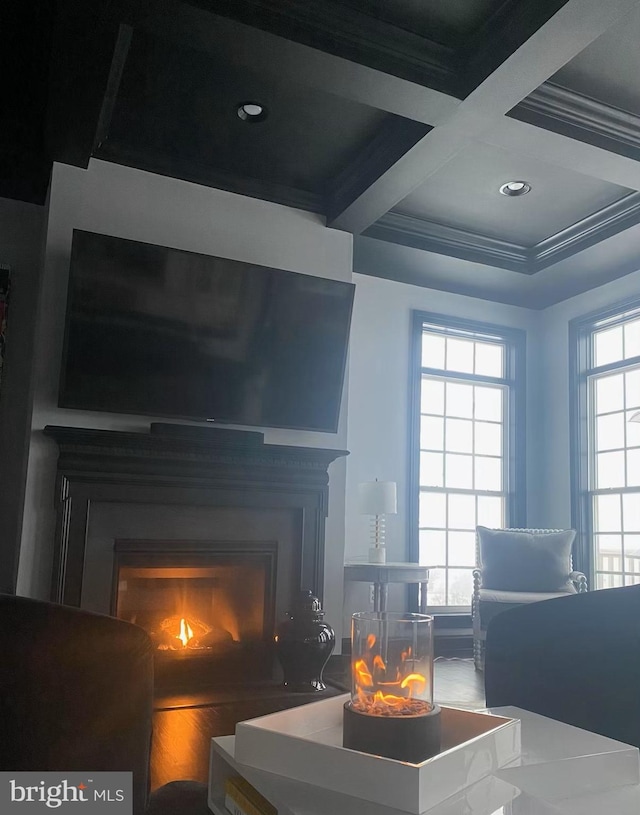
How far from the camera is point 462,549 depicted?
577cm

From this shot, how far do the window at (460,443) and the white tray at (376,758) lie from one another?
4441 mm

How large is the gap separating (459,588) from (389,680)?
4.88 m

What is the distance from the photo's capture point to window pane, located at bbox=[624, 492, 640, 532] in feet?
17.4

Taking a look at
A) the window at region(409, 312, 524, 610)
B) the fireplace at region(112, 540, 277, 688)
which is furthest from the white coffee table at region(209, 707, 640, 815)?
the window at region(409, 312, 524, 610)

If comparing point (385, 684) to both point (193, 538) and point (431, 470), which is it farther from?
point (431, 470)

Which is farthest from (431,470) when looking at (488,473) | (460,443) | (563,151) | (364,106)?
(364,106)

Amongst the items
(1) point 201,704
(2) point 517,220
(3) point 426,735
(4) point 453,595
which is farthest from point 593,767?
(4) point 453,595

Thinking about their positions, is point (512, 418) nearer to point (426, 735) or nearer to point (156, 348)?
point (156, 348)

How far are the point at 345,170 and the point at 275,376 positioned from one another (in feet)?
4.09

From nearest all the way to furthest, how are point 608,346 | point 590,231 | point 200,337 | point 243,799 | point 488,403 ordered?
point 243,799
point 200,337
point 590,231
point 608,346
point 488,403

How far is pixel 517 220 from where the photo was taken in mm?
4934

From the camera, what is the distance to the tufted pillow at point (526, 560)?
4988 mm

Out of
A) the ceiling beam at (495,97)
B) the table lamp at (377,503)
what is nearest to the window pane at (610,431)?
the table lamp at (377,503)

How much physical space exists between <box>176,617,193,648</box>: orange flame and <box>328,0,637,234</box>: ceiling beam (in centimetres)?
250
